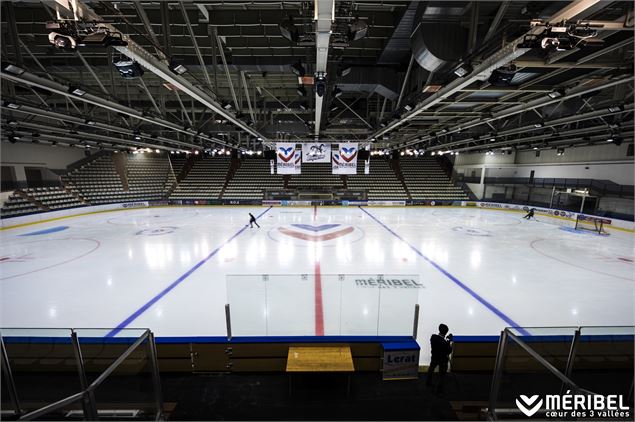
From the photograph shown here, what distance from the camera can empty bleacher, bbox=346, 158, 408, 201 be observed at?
28.3 metres

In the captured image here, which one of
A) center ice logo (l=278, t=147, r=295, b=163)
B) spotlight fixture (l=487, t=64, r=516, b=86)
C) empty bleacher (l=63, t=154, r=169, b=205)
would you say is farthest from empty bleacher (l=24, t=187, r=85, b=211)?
spotlight fixture (l=487, t=64, r=516, b=86)

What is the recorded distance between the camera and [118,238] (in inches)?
503

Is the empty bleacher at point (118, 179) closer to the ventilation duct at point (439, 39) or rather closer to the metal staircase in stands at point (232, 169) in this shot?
the metal staircase in stands at point (232, 169)

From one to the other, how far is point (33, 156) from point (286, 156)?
22388mm

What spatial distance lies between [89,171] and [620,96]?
3771 centimetres

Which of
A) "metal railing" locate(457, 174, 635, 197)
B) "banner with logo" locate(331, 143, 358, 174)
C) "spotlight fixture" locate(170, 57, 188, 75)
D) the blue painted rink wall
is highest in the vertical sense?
"spotlight fixture" locate(170, 57, 188, 75)

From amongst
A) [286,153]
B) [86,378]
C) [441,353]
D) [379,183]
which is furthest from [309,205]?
[86,378]

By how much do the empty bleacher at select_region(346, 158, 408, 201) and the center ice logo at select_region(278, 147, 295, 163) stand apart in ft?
45.7

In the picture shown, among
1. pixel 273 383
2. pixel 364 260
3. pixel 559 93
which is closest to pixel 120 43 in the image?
pixel 273 383

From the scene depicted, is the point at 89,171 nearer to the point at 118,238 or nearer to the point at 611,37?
the point at 118,238

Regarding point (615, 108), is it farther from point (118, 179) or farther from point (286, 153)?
point (118, 179)

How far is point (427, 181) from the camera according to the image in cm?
3116

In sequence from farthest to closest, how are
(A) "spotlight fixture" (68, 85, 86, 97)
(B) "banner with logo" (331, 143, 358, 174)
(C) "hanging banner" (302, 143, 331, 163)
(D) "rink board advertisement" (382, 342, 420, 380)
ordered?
1. (B) "banner with logo" (331, 143, 358, 174)
2. (C) "hanging banner" (302, 143, 331, 163)
3. (A) "spotlight fixture" (68, 85, 86, 97)
4. (D) "rink board advertisement" (382, 342, 420, 380)

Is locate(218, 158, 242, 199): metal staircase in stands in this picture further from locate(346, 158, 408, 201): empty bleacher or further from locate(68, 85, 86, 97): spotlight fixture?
locate(68, 85, 86, 97): spotlight fixture
